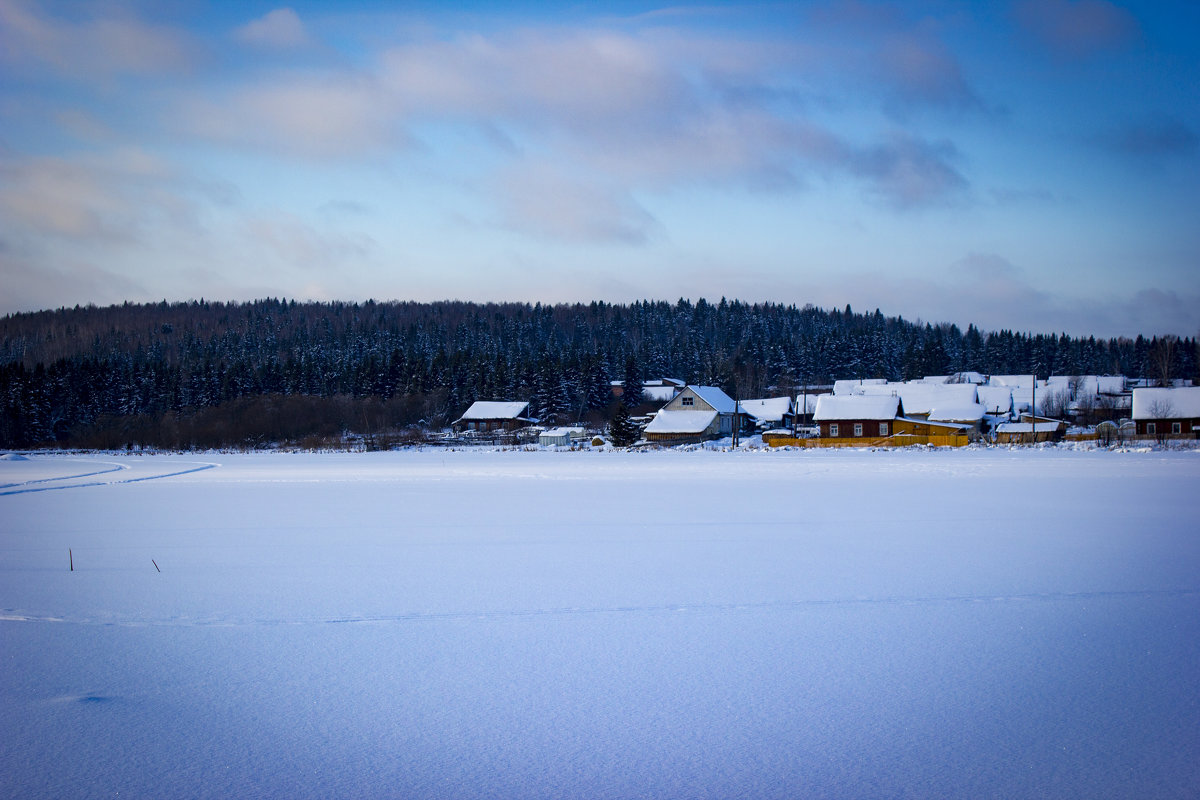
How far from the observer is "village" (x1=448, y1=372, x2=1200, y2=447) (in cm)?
4534

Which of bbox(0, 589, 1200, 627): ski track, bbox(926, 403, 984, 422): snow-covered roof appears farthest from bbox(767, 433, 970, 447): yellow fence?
bbox(0, 589, 1200, 627): ski track

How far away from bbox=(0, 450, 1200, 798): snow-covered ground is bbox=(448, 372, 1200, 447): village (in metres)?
34.7

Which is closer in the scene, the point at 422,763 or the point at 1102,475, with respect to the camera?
the point at 422,763

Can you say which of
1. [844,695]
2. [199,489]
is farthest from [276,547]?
[199,489]

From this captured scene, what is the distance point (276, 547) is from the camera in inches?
390

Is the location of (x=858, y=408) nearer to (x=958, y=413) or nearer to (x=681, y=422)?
(x=958, y=413)

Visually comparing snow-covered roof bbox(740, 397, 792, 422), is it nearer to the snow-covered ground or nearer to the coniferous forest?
the coniferous forest

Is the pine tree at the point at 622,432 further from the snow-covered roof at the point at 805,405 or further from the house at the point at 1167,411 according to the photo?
the house at the point at 1167,411

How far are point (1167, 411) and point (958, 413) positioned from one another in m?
12.1

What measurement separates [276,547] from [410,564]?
2449mm

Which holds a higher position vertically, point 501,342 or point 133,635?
point 501,342

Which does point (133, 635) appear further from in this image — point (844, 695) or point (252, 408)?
point (252, 408)

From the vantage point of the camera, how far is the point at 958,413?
53.5 m

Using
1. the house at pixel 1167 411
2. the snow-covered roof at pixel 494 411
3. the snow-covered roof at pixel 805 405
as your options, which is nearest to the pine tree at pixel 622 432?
the snow-covered roof at pixel 494 411
